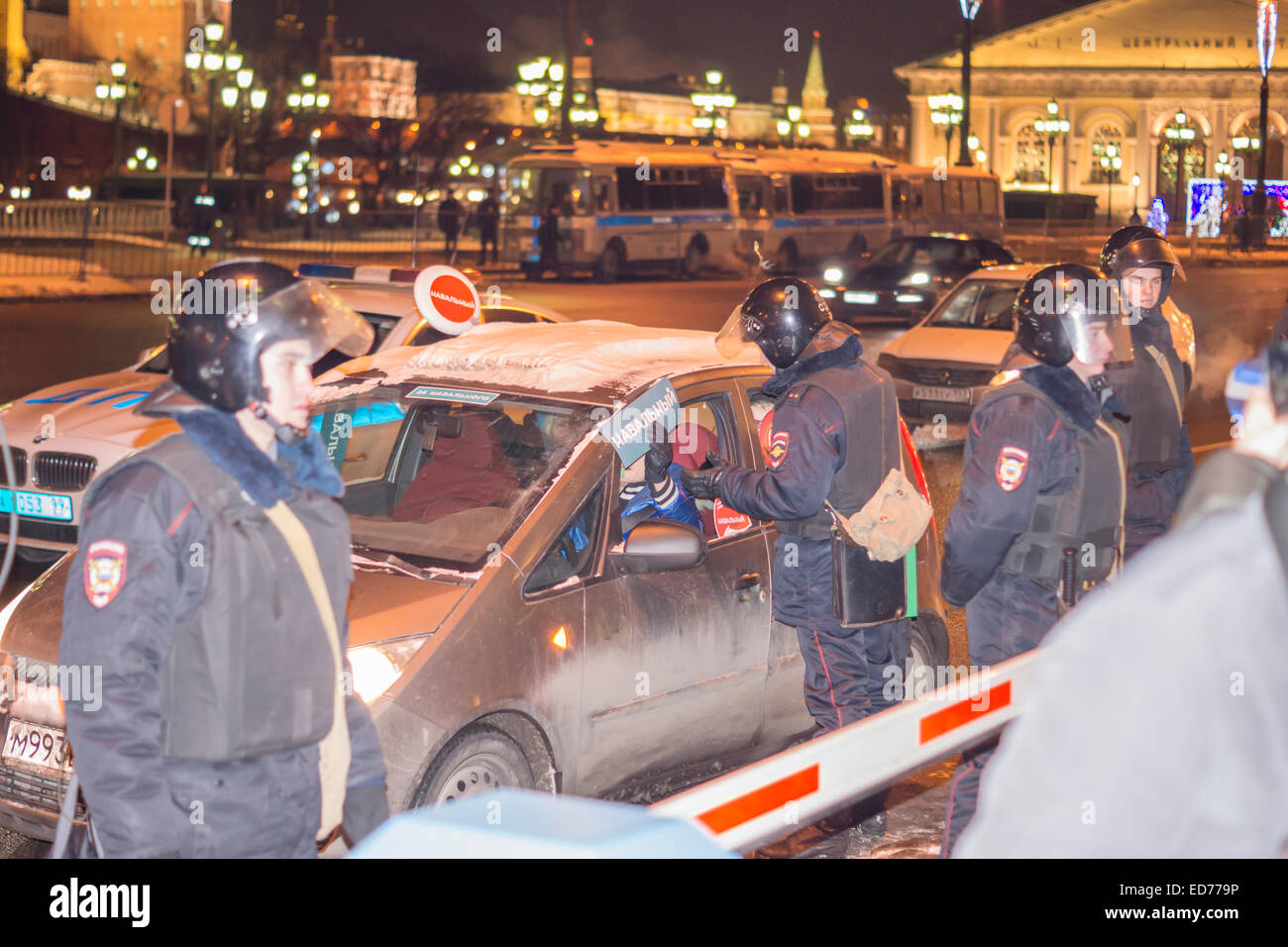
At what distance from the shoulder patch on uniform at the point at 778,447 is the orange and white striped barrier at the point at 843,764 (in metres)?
1.36

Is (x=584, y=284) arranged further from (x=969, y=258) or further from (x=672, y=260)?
(x=969, y=258)

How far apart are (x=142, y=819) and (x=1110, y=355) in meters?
3.16

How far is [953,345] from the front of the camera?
14828 mm

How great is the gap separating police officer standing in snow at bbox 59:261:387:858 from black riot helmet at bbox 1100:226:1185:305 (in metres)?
3.94

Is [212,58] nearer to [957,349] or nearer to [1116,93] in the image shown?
[957,349]

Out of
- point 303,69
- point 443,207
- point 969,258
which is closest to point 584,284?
point 443,207

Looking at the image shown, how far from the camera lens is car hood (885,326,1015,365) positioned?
14555mm

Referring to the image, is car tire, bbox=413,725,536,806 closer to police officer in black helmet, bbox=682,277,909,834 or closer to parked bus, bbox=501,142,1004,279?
police officer in black helmet, bbox=682,277,909,834

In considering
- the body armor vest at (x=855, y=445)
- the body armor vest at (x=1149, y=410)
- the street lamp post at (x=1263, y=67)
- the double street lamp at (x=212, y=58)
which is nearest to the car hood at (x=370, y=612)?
the body armor vest at (x=855, y=445)

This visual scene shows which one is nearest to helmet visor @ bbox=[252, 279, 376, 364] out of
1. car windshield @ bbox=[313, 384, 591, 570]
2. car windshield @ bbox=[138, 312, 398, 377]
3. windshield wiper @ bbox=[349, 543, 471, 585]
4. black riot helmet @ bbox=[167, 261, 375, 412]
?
black riot helmet @ bbox=[167, 261, 375, 412]

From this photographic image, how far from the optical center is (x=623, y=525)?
5.41 m

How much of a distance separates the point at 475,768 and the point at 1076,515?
1.85 meters

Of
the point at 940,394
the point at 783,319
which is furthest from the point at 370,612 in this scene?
the point at 940,394
